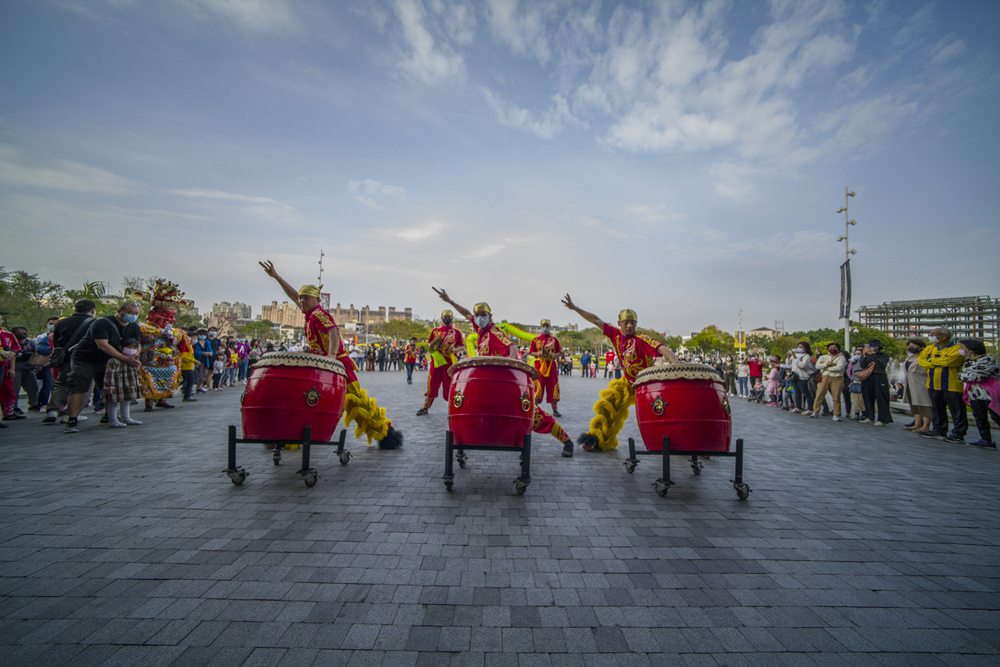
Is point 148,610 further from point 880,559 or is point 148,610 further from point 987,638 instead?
point 880,559

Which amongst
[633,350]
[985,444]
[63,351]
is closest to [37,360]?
[63,351]

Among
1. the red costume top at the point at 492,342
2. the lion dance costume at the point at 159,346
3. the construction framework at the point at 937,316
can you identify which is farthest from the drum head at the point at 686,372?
the construction framework at the point at 937,316

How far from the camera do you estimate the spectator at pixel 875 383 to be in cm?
1056

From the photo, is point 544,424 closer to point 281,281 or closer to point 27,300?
point 281,281

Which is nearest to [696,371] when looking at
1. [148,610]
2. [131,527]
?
[148,610]

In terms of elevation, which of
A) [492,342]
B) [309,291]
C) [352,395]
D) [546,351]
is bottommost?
[352,395]

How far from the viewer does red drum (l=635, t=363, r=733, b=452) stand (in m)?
4.29

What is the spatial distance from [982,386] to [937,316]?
127 m

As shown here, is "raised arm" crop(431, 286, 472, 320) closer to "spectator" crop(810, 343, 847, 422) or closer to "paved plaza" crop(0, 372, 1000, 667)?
"paved plaza" crop(0, 372, 1000, 667)

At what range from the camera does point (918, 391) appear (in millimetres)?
9656

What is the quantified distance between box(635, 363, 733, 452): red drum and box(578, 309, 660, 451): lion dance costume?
1.37 meters

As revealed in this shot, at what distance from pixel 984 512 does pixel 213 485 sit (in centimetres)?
744

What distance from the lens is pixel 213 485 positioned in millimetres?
4379

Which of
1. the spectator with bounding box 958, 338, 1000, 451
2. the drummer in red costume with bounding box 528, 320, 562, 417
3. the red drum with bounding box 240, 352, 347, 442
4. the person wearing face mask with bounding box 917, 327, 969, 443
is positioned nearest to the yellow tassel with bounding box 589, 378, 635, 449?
the drummer in red costume with bounding box 528, 320, 562, 417
